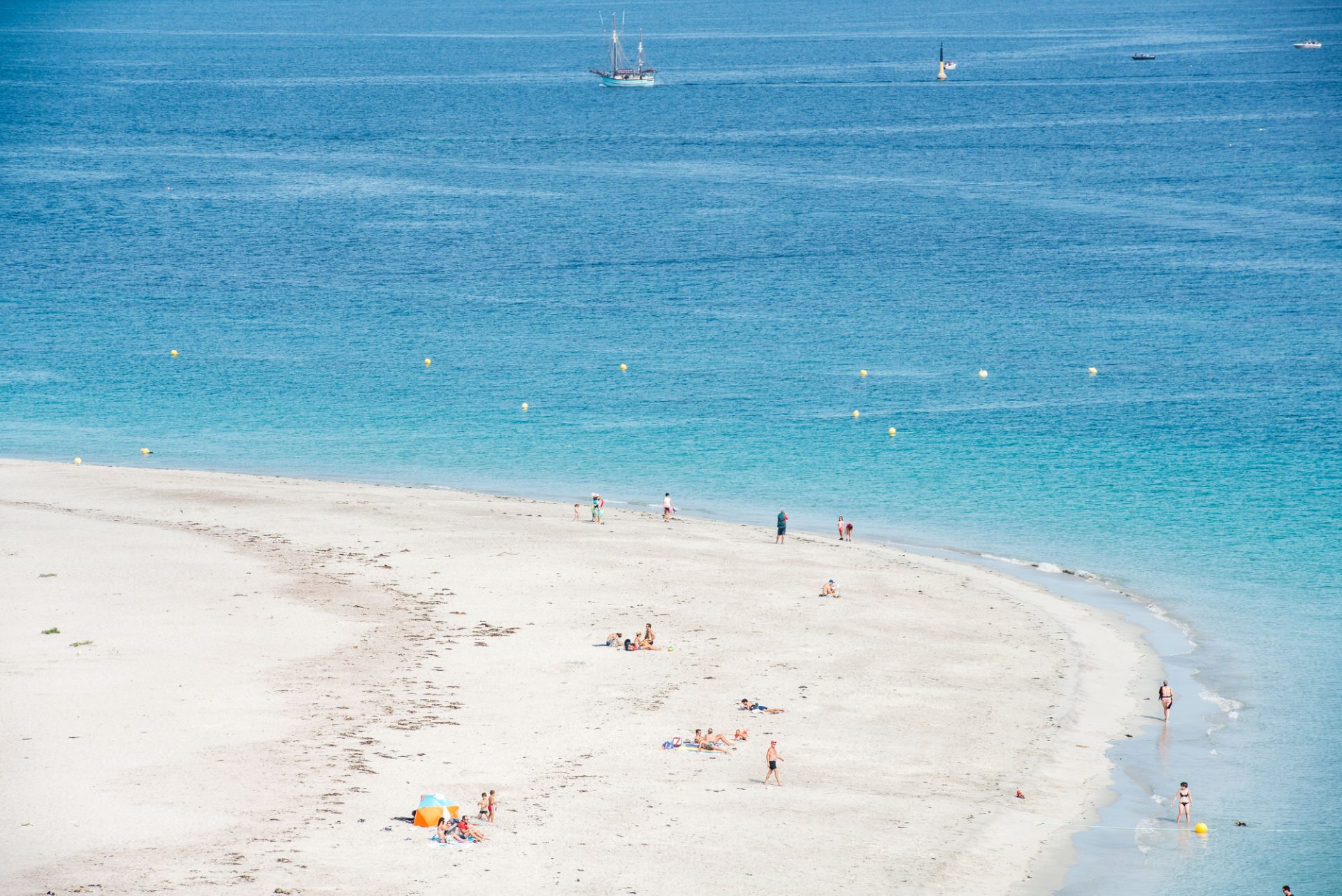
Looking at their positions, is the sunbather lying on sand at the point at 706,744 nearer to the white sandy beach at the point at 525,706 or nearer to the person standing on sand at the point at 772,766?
the white sandy beach at the point at 525,706

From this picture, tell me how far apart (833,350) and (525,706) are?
46331mm

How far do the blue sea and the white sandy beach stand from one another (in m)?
3.67

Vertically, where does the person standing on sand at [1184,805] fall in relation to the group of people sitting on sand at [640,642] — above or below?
below

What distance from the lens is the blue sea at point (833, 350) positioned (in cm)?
4712

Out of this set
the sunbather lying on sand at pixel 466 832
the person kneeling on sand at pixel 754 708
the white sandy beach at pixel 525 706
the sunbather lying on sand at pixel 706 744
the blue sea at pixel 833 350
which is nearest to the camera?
the white sandy beach at pixel 525 706

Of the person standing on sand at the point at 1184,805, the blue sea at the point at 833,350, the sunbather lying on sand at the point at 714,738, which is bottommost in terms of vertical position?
the person standing on sand at the point at 1184,805

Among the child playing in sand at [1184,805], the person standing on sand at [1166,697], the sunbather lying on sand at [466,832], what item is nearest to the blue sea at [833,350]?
the child playing in sand at [1184,805]

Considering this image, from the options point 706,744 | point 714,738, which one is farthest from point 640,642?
point 706,744

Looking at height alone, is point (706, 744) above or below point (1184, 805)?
above

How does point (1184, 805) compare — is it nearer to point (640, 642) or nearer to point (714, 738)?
point (714, 738)

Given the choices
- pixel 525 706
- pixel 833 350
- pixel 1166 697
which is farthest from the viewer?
pixel 833 350

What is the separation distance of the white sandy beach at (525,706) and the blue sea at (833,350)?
3.67 metres

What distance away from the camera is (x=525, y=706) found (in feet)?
119

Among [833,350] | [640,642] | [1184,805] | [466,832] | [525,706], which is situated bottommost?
[1184,805]
